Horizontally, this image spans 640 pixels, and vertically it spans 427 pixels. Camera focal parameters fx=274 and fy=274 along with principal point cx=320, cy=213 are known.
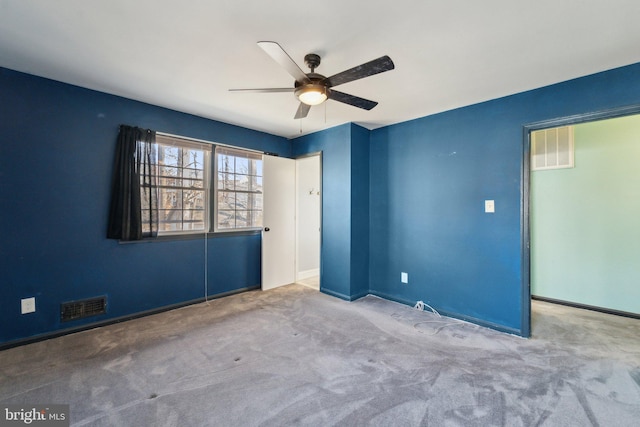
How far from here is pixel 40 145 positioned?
2.58 metres

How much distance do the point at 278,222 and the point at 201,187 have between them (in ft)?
4.12

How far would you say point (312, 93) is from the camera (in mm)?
2014

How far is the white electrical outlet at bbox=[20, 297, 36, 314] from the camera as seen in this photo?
8.23 ft

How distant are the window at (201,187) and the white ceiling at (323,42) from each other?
819 millimetres

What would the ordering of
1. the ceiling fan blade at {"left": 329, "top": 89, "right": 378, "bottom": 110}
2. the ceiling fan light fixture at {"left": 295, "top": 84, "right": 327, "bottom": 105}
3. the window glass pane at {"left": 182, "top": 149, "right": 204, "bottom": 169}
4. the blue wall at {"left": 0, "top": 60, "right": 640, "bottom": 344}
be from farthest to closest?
1. the window glass pane at {"left": 182, "top": 149, "right": 204, "bottom": 169}
2. the blue wall at {"left": 0, "top": 60, "right": 640, "bottom": 344}
3. the ceiling fan blade at {"left": 329, "top": 89, "right": 378, "bottom": 110}
4. the ceiling fan light fixture at {"left": 295, "top": 84, "right": 327, "bottom": 105}

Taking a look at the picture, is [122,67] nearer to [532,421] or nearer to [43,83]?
[43,83]

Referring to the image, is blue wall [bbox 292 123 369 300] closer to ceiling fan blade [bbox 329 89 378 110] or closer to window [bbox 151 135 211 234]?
ceiling fan blade [bbox 329 89 378 110]

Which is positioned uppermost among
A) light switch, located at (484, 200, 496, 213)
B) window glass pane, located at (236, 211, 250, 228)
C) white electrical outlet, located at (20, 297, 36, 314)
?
light switch, located at (484, 200, 496, 213)

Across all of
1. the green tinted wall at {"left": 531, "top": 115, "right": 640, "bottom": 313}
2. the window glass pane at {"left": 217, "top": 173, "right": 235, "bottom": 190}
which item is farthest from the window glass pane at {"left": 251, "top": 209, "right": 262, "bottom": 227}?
the green tinted wall at {"left": 531, "top": 115, "right": 640, "bottom": 313}

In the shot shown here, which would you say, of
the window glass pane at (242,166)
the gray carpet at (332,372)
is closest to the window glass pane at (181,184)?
the window glass pane at (242,166)

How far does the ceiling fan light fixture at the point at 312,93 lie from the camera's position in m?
1.97

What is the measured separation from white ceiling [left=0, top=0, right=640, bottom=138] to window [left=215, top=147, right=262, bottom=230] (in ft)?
3.83

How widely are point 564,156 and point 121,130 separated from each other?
5.44m

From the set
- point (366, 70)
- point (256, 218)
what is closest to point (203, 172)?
point (256, 218)
